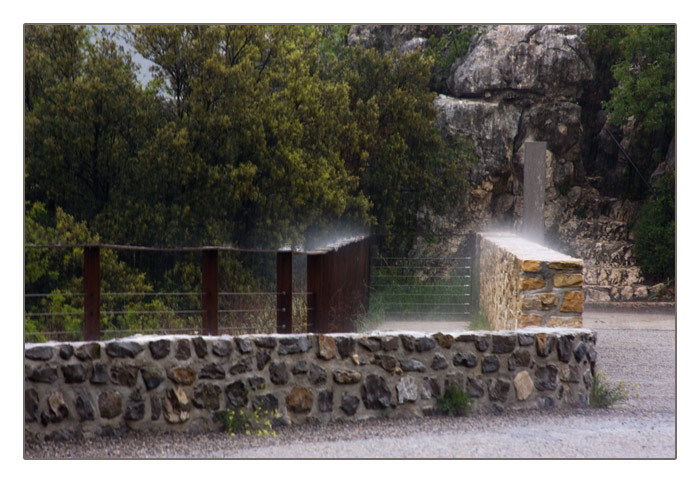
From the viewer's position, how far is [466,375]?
4.63 metres

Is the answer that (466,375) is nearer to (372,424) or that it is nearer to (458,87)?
(372,424)

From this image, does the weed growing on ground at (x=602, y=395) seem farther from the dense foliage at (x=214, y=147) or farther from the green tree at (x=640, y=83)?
the dense foliage at (x=214, y=147)

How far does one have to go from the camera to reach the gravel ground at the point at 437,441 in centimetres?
396

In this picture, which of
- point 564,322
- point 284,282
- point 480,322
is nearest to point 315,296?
point 284,282

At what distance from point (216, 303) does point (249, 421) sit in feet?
2.73

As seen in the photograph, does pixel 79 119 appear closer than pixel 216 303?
No

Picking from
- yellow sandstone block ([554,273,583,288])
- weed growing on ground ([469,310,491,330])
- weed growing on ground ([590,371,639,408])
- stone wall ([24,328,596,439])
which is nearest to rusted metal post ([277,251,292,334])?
stone wall ([24,328,596,439])

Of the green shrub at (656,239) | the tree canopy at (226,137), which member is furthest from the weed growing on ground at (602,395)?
the tree canopy at (226,137)

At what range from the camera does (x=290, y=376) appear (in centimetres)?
439

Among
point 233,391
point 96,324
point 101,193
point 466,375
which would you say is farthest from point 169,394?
point 101,193

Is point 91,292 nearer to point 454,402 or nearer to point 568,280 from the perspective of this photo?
point 454,402

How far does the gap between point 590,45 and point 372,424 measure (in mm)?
5312

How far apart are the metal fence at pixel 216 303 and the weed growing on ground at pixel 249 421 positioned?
2.11ft

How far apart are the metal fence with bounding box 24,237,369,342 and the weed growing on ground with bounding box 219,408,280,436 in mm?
643
